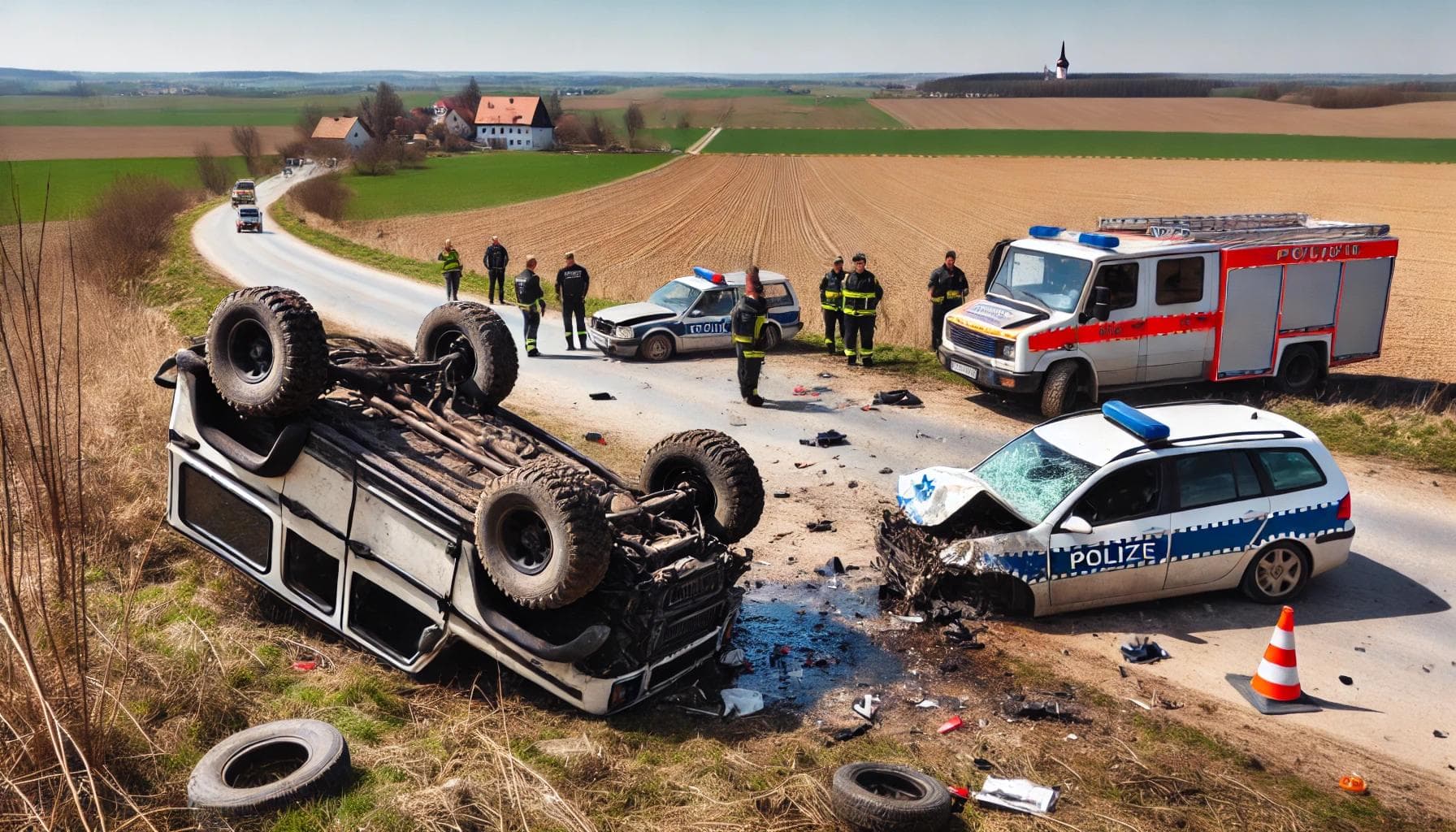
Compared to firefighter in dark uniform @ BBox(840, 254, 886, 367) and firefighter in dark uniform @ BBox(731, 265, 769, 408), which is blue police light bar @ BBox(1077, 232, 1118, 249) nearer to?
firefighter in dark uniform @ BBox(840, 254, 886, 367)

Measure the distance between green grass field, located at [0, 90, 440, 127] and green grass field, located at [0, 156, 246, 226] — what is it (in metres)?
0.30

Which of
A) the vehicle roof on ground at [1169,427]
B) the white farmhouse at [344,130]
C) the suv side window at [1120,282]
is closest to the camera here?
the vehicle roof on ground at [1169,427]

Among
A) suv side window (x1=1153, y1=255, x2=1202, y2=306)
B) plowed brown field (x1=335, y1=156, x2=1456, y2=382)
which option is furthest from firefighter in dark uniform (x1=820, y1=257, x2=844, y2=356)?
suv side window (x1=1153, y1=255, x2=1202, y2=306)

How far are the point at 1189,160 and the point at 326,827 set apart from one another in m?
92.0

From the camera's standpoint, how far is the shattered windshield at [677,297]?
1759cm

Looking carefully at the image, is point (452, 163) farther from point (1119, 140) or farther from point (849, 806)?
point (849, 806)

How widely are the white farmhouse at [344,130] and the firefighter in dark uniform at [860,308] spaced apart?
92841mm

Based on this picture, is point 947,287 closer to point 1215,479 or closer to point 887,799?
point 1215,479

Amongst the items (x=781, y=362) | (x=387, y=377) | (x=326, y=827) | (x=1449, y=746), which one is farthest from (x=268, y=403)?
(x=781, y=362)

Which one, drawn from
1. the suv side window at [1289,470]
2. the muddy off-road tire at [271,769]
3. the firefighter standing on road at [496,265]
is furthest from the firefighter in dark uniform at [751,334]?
the muddy off-road tire at [271,769]

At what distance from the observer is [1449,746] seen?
6.52 m

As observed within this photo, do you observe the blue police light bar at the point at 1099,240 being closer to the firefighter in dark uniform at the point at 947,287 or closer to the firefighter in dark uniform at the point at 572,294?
the firefighter in dark uniform at the point at 947,287

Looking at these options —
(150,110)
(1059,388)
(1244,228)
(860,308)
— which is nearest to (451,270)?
(860,308)

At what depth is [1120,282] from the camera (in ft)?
44.4
